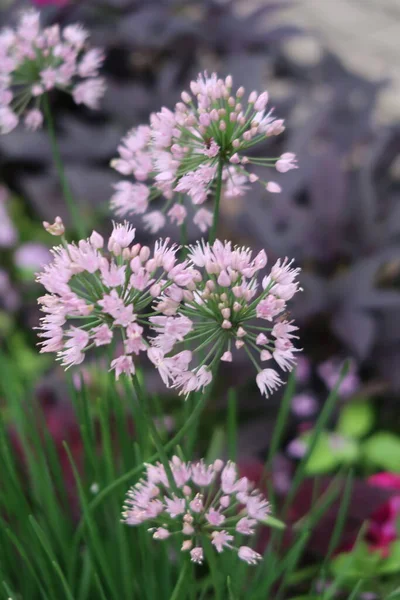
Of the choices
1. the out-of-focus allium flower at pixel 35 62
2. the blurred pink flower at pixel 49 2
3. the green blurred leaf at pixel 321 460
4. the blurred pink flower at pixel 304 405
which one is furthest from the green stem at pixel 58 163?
the blurred pink flower at pixel 49 2

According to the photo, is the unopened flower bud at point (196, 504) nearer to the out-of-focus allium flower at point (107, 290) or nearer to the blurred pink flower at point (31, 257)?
the out-of-focus allium flower at point (107, 290)

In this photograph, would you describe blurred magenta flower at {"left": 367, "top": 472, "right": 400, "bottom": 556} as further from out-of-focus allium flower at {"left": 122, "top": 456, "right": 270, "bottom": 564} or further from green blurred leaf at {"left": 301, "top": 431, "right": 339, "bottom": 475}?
out-of-focus allium flower at {"left": 122, "top": 456, "right": 270, "bottom": 564}

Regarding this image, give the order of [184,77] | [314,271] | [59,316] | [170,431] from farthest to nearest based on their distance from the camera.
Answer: [184,77]
[314,271]
[170,431]
[59,316]

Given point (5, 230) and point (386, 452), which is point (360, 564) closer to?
point (386, 452)

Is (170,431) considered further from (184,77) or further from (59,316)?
(184,77)

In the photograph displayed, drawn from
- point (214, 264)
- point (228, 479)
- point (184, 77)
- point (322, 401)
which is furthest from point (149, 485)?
point (184, 77)

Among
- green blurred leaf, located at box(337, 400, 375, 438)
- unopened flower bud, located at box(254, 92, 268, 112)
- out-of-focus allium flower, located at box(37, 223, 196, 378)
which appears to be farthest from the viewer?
green blurred leaf, located at box(337, 400, 375, 438)

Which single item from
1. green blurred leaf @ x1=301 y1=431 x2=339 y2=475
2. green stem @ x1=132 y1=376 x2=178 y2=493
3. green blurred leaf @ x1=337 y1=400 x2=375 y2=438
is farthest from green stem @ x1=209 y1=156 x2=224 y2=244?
green blurred leaf @ x1=337 y1=400 x2=375 y2=438

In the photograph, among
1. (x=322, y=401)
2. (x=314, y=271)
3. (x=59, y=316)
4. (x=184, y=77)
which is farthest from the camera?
(x=184, y=77)
